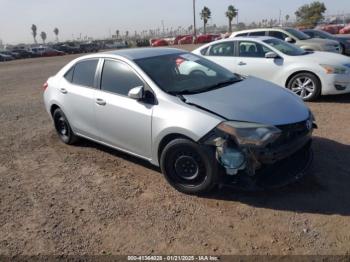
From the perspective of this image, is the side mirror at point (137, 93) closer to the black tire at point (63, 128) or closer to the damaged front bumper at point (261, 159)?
the damaged front bumper at point (261, 159)

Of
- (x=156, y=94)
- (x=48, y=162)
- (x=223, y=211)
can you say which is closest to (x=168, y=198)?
(x=223, y=211)

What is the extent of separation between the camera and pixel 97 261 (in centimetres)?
326

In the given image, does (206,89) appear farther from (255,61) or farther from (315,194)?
(255,61)

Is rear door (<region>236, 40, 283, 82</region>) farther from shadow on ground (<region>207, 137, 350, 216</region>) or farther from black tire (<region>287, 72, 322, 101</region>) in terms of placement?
shadow on ground (<region>207, 137, 350, 216</region>)

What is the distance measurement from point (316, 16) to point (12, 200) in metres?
72.4

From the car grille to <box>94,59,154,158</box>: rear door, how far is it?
4.87 ft

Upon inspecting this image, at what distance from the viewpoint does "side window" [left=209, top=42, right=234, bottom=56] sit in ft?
29.8

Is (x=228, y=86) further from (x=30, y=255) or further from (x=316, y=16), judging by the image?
(x=316, y=16)

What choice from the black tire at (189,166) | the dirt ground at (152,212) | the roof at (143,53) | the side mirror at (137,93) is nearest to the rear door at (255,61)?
the dirt ground at (152,212)

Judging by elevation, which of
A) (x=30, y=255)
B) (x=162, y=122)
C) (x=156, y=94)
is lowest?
(x=30, y=255)

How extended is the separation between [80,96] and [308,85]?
16.5 feet

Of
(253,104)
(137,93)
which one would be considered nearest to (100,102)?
(137,93)

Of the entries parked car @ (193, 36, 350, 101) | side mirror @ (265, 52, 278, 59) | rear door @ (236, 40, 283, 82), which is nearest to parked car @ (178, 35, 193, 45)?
parked car @ (193, 36, 350, 101)

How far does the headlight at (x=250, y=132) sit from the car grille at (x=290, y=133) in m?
0.08
